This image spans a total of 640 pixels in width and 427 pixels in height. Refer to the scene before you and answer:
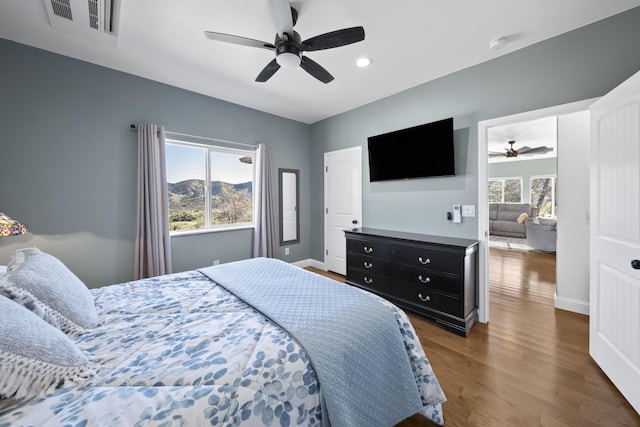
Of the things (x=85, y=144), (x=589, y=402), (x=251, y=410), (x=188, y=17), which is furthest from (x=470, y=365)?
(x=85, y=144)

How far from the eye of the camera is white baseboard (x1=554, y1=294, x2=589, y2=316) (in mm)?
2684

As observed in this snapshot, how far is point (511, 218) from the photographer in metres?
7.39

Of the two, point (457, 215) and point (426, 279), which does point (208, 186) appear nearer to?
point (426, 279)

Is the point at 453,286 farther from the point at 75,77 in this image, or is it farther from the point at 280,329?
the point at 75,77

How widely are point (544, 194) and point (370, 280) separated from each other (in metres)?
8.68

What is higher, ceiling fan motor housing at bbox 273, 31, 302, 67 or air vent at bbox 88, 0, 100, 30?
air vent at bbox 88, 0, 100, 30

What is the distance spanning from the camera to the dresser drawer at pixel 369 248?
296cm

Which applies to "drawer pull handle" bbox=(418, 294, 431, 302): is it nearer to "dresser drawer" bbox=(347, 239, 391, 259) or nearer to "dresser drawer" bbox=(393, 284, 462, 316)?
"dresser drawer" bbox=(393, 284, 462, 316)

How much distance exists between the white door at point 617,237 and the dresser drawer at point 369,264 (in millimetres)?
1687

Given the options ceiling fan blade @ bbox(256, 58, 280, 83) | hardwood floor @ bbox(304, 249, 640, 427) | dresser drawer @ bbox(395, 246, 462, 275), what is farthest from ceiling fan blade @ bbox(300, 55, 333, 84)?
hardwood floor @ bbox(304, 249, 640, 427)

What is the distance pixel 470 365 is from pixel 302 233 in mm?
3204

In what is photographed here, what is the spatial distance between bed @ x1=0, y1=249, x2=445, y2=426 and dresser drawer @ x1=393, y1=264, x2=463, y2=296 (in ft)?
3.99

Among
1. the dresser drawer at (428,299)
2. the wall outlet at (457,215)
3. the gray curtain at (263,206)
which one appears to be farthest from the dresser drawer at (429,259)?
the gray curtain at (263,206)

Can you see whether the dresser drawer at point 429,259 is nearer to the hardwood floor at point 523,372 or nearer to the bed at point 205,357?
the hardwood floor at point 523,372
